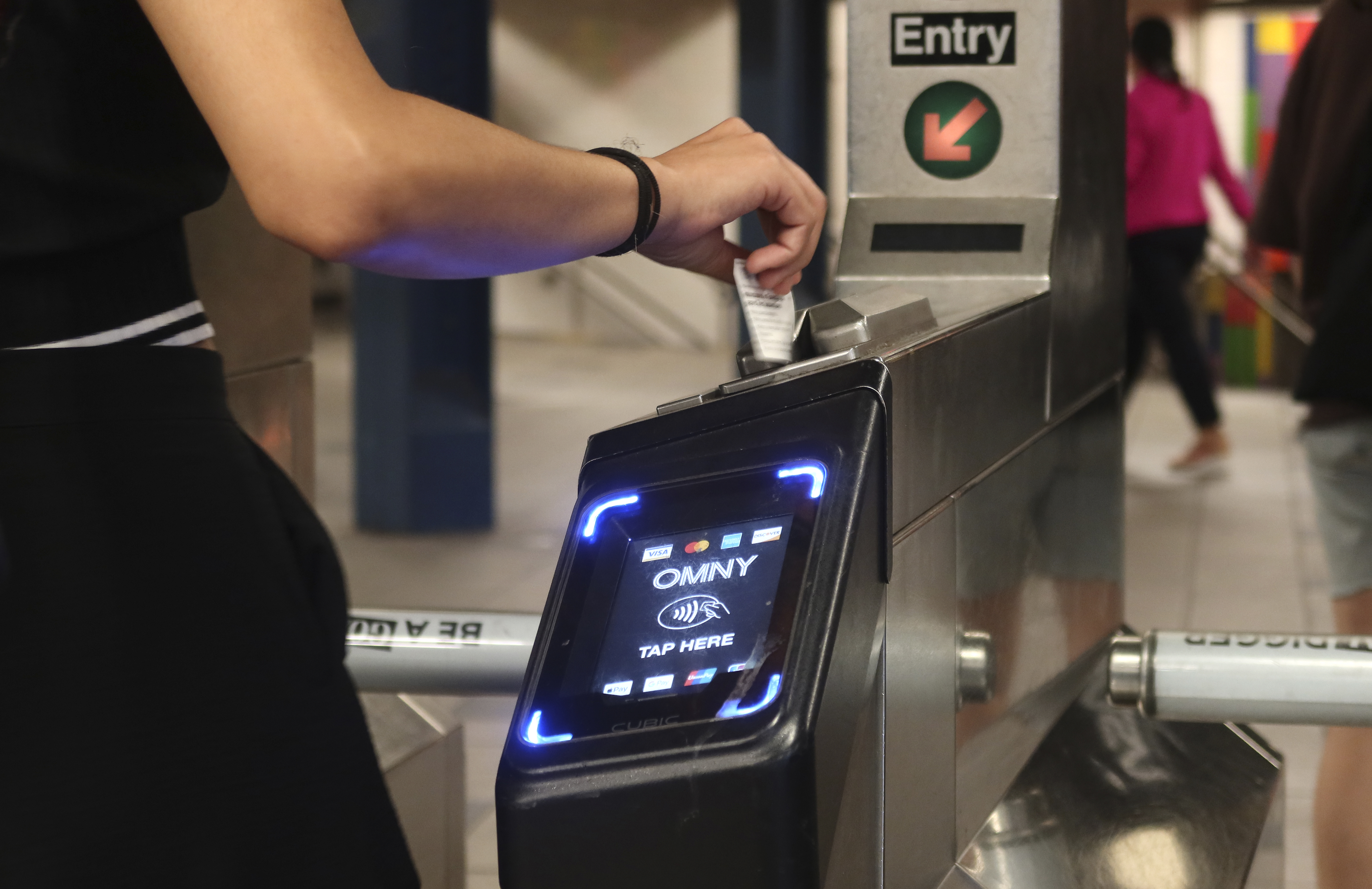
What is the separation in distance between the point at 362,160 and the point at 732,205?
0.27 m

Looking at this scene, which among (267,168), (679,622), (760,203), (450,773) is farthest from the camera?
(450,773)

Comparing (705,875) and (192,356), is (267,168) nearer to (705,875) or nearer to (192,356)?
(192,356)

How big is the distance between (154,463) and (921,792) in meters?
0.48

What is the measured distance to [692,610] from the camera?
28.9 inches

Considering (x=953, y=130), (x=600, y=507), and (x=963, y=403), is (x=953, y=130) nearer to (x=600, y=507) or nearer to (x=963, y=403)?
(x=963, y=403)

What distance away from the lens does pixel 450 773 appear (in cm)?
175

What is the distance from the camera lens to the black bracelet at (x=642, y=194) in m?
0.74

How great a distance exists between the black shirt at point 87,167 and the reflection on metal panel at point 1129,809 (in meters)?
0.64

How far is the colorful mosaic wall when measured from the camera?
6.95 meters

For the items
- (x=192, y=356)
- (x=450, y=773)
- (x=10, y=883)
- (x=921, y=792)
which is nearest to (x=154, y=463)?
(x=192, y=356)

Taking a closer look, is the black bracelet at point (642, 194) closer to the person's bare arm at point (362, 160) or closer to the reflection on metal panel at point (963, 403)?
the person's bare arm at point (362, 160)

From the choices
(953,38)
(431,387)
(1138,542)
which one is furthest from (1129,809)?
(431,387)

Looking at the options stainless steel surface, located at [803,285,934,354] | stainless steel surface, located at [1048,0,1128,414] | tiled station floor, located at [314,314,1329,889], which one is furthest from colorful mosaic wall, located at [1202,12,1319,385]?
stainless steel surface, located at [803,285,934,354]

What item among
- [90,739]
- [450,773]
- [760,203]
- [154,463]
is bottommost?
[450,773]
